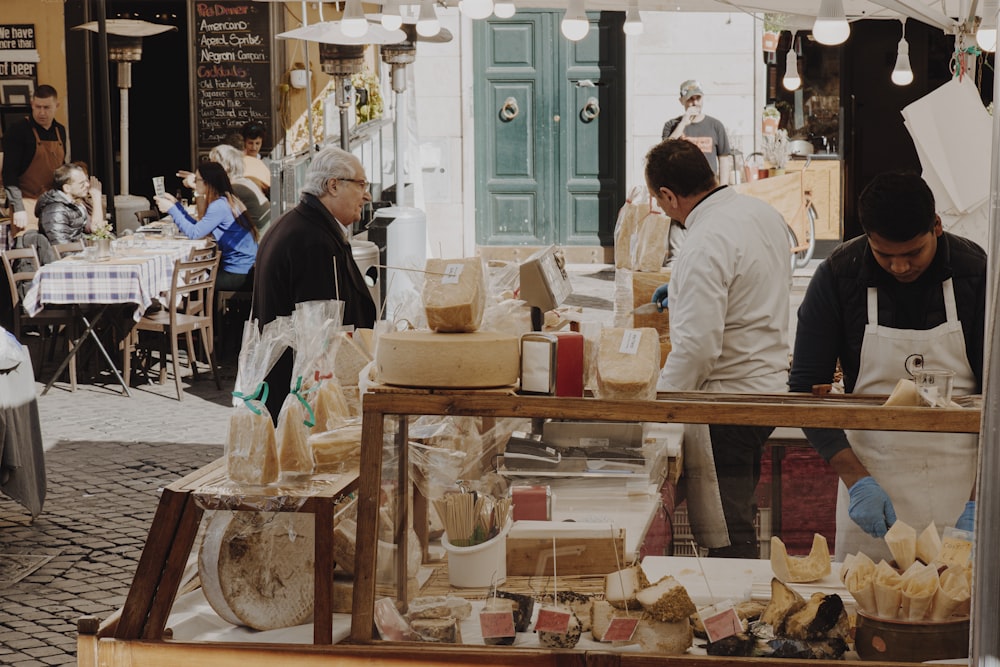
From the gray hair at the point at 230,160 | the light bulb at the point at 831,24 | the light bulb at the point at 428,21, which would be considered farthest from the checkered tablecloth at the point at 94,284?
the light bulb at the point at 831,24

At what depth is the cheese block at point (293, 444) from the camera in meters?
2.63

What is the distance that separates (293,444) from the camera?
2.64 meters

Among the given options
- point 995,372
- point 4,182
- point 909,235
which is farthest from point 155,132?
point 995,372

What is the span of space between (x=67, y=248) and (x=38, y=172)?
250cm

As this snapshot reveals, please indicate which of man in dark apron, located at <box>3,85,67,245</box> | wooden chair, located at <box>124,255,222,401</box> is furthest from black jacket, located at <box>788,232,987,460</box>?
man in dark apron, located at <box>3,85,67,245</box>

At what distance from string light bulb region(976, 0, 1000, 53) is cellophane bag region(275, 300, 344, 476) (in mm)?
3197

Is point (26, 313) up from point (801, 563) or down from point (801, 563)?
down

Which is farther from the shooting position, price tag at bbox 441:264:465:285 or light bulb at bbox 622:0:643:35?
light bulb at bbox 622:0:643:35

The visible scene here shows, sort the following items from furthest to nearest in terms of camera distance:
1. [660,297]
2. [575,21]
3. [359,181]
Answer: [575,21] < [660,297] < [359,181]

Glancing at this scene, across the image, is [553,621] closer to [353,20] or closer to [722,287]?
[722,287]

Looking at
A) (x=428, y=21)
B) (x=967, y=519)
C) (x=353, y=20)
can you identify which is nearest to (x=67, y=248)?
(x=428, y=21)

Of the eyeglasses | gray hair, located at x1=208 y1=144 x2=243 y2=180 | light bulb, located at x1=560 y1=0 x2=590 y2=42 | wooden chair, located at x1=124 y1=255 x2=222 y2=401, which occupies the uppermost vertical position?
light bulb, located at x1=560 y1=0 x2=590 y2=42

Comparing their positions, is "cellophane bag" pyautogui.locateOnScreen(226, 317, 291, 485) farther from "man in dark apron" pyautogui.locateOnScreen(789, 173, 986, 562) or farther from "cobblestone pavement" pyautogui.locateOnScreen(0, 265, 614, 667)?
"cobblestone pavement" pyautogui.locateOnScreen(0, 265, 614, 667)

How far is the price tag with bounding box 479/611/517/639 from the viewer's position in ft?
8.37
